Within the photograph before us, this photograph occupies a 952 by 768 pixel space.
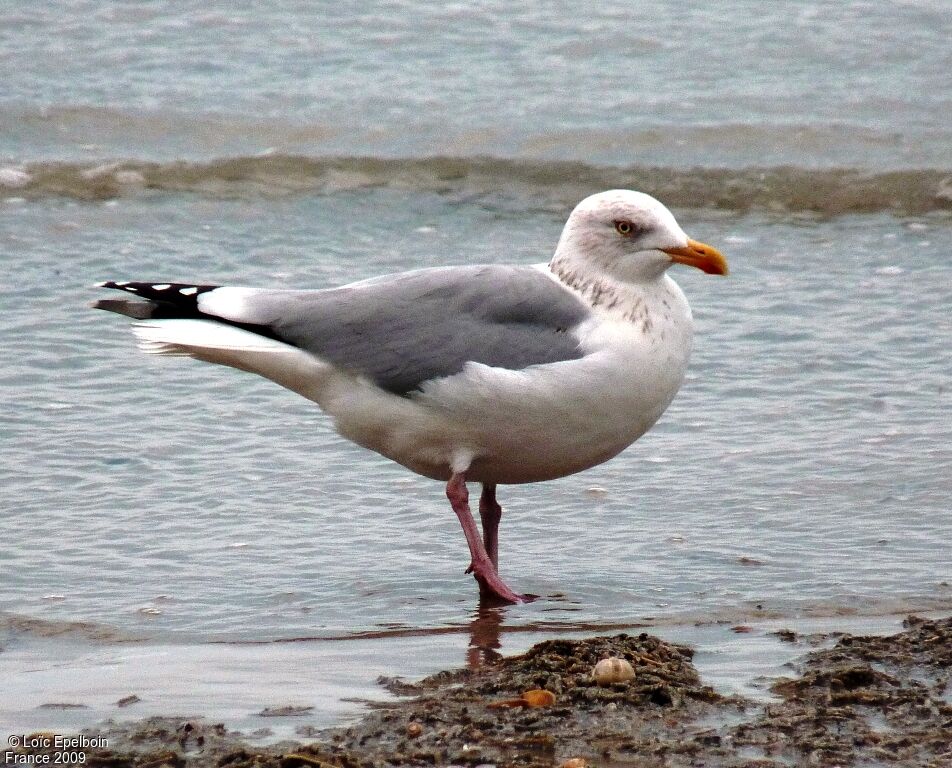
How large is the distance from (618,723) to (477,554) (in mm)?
1351

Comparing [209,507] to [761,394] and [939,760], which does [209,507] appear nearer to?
[761,394]

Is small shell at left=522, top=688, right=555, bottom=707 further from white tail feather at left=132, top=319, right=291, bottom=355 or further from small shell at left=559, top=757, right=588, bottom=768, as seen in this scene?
white tail feather at left=132, top=319, right=291, bottom=355

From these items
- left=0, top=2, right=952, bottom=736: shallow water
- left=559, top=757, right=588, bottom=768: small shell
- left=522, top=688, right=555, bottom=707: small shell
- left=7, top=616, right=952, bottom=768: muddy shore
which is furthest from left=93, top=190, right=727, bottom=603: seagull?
left=559, top=757, right=588, bottom=768: small shell

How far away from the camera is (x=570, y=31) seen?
12.3 metres

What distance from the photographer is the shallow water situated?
507 centimetres

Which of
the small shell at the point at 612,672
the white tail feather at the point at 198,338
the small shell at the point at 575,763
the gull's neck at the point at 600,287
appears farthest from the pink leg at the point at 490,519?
the small shell at the point at 575,763

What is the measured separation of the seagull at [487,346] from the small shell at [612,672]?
102 centimetres

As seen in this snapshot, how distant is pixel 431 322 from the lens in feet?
16.6

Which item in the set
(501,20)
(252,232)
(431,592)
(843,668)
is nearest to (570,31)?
(501,20)

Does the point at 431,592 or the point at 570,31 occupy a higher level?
the point at 570,31

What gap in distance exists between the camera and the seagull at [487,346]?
4.89 metres

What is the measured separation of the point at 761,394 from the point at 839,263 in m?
2.06

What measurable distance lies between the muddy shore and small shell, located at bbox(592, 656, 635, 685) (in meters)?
0.02

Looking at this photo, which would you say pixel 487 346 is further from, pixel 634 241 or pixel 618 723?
pixel 618 723
